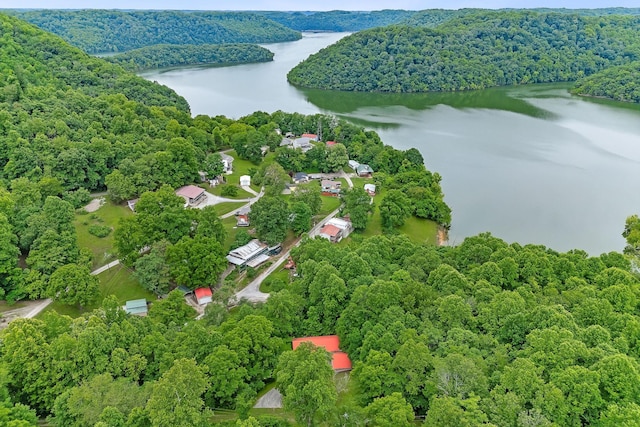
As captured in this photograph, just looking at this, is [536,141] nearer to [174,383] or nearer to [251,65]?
[174,383]

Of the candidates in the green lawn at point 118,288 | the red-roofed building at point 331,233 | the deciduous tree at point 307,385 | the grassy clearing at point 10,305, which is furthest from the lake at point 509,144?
the grassy clearing at point 10,305

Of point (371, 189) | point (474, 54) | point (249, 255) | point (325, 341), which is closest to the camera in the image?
point (325, 341)

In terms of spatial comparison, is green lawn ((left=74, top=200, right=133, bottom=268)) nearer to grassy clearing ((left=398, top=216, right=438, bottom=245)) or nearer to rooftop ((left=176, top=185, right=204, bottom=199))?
rooftop ((left=176, top=185, right=204, bottom=199))

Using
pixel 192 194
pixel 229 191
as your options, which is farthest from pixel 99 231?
pixel 229 191

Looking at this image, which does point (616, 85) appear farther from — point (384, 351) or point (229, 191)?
point (384, 351)

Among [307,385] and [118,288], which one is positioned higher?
[307,385]

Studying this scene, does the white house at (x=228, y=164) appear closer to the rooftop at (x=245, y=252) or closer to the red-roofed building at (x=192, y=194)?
the red-roofed building at (x=192, y=194)
